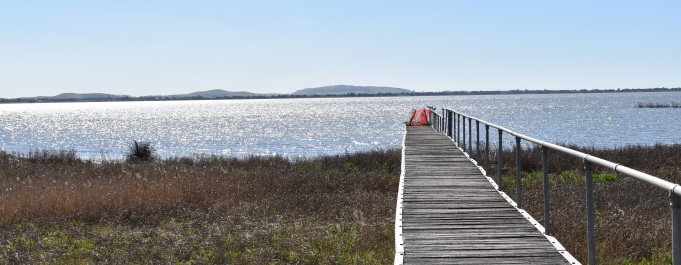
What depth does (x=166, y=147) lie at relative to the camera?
54844 mm

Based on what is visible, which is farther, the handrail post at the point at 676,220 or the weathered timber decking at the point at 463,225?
the weathered timber decking at the point at 463,225

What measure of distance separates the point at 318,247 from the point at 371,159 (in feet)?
46.8

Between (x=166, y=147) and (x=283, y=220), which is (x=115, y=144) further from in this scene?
(x=283, y=220)

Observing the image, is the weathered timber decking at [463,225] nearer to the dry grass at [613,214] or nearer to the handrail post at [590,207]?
the handrail post at [590,207]

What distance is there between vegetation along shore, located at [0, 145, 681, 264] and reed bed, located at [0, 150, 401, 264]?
0.09 feet

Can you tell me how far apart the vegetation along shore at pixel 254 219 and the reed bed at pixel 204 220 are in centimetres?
3

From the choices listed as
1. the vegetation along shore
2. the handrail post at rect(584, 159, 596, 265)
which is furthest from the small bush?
the handrail post at rect(584, 159, 596, 265)

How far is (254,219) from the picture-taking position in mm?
13391

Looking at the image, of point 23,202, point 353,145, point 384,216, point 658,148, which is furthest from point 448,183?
point 353,145

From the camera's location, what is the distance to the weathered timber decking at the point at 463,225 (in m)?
7.02

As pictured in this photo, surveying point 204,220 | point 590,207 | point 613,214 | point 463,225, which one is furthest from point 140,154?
point 590,207

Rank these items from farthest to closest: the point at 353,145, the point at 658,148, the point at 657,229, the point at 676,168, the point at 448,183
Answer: the point at 353,145, the point at 658,148, the point at 676,168, the point at 448,183, the point at 657,229

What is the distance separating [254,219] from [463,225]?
5.68m

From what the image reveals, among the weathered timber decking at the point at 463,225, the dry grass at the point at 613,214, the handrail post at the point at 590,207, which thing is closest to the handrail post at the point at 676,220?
the handrail post at the point at 590,207
